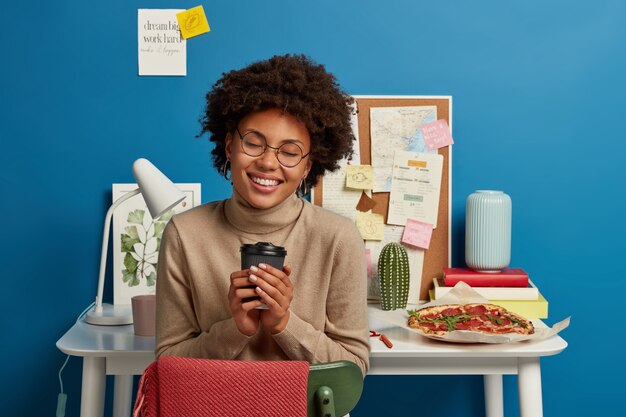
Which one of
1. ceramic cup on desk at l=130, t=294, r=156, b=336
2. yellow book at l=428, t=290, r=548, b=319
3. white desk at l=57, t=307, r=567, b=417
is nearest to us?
white desk at l=57, t=307, r=567, b=417

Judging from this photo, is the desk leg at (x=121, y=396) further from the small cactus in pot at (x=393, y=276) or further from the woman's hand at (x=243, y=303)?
the woman's hand at (x=243, y=303)

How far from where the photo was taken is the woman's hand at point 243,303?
4.23ft

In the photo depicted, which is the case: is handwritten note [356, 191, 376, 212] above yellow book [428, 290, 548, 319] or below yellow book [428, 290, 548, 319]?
above

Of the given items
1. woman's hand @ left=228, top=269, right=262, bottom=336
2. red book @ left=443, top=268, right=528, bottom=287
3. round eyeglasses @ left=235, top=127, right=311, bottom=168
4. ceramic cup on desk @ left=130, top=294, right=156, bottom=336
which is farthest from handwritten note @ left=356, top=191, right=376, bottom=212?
woman's hand @ left=228, top=269, right=262, bottom=336

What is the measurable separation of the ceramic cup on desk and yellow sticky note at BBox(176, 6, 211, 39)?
721mm

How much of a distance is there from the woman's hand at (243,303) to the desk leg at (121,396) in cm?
81

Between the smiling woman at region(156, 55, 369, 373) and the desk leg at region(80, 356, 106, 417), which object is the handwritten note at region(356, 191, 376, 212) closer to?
the smiling woman at region(156, 55, 369, 373)

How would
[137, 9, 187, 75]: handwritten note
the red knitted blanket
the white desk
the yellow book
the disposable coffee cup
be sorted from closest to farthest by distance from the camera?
the red knitted blanket < the disposable coffee cup < the white desk < the yellow book < [137, 9, 187, 75]: handwritten note

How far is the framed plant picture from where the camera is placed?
2.11 metres

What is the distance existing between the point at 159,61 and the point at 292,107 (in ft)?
2.63

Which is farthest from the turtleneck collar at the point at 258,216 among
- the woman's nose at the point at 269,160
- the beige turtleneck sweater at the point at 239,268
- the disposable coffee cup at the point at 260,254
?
the disposable coffee cup at the point at 260,254

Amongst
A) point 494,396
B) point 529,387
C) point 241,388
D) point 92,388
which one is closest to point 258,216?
point 241,388

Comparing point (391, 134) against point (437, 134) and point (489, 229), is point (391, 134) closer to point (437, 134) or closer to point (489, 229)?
point (437, 134)

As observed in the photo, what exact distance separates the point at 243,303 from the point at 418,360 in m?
0.51
